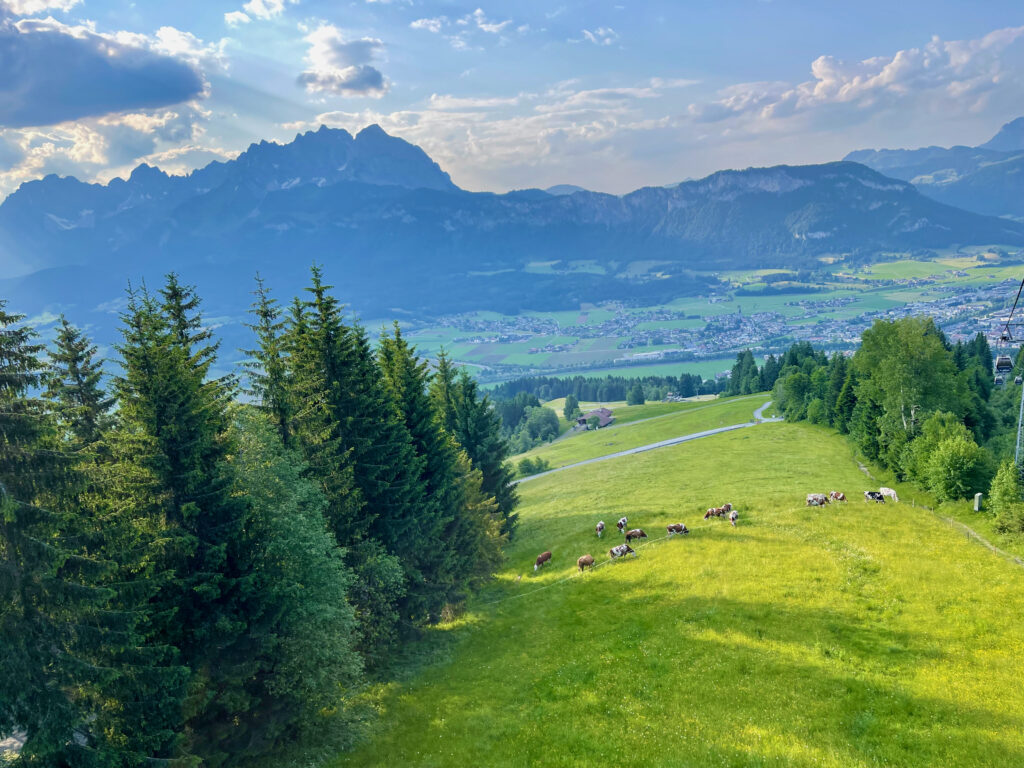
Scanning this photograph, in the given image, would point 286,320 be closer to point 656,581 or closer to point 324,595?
point 324,595

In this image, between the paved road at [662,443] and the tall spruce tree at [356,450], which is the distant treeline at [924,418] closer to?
the paved road at [662,443]

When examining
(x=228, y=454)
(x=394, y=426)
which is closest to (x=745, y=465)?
(x=394, y=426)

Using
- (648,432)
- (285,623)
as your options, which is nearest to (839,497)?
(285,623)

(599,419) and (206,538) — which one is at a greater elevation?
(206,538)

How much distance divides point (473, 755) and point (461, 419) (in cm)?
3347

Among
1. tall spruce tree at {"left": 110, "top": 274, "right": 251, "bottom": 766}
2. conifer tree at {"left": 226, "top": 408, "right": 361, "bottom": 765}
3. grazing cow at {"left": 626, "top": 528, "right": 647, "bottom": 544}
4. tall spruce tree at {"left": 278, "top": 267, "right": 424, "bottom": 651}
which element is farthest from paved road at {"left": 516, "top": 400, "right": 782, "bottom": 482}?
tall spruce tree at {"left": 110, "top": 274, "right": 251, "bottom": 766}

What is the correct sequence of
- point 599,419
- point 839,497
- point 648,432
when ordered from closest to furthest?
point 839,497
point 648,432
point 599,419

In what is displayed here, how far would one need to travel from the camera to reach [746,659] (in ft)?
78.3

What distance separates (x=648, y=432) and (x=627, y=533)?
7748 cm

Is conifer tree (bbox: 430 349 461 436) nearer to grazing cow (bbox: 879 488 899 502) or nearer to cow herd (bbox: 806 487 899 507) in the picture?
cow herd (bbox: 806 487 899 507)

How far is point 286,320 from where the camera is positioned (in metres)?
31.6

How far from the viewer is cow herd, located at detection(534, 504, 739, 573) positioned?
4028 centimetres

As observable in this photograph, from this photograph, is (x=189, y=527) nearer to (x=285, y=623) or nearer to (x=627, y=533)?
(x=285, y=623)

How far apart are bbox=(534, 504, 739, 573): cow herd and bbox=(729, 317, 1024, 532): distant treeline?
16584 mm
